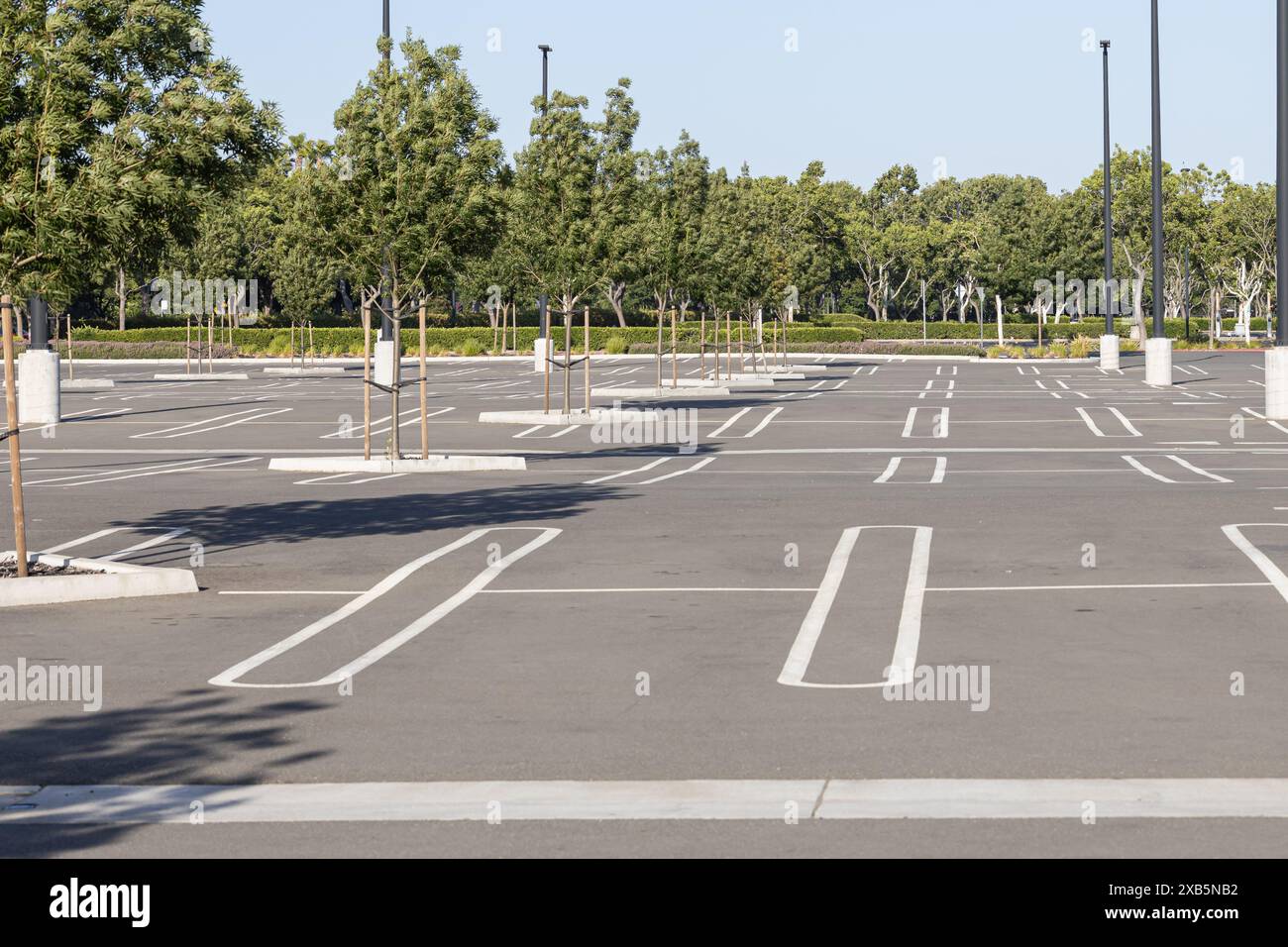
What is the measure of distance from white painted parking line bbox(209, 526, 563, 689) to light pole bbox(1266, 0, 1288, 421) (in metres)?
21.6

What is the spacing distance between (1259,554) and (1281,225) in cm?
2081

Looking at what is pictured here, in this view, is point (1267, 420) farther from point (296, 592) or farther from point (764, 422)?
point (296, 592)

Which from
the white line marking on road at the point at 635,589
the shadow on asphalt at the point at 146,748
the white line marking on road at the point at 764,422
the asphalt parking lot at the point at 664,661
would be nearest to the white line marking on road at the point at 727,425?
the white line marking on road at the point at 764,422

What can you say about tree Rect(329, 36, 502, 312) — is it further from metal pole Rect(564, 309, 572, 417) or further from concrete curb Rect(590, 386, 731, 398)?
concrete curb Rect(590, 386, 731, 398)

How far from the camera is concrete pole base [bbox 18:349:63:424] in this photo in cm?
3825

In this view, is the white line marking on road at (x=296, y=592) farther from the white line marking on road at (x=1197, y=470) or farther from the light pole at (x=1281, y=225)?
the light pole at (x=1281, y=225)

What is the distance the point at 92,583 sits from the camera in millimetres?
14070

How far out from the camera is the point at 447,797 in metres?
7.94

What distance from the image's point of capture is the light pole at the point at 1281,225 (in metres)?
33.9

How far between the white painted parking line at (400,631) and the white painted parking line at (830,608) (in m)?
2.72

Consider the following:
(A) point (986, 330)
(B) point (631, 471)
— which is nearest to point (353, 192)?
(B) point (631, 471)

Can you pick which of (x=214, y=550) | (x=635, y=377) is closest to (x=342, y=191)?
(x=214, y=550)
